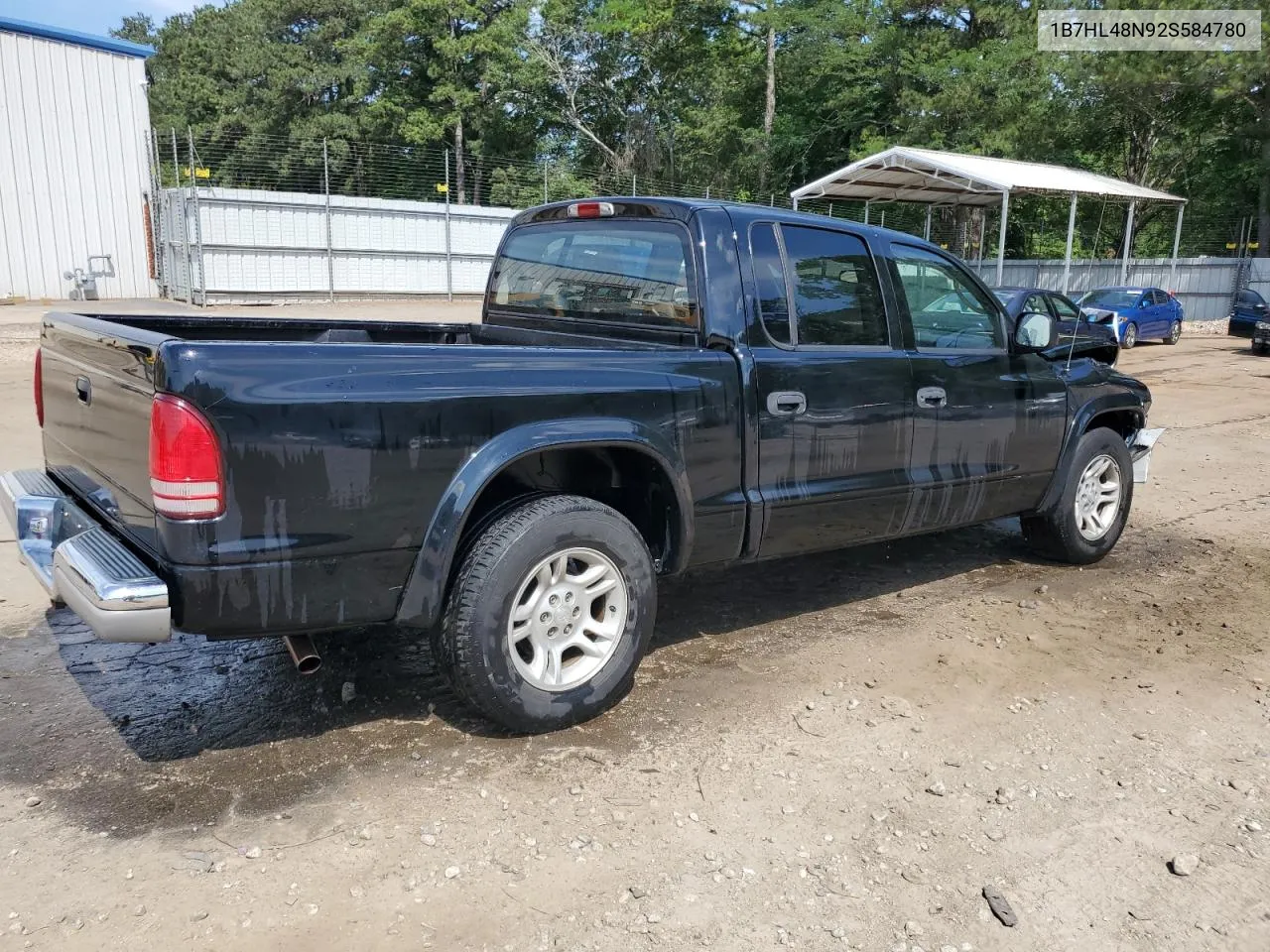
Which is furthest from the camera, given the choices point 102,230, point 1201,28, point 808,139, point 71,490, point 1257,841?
point 808,139

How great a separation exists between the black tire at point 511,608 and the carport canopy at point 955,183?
65.2 ft

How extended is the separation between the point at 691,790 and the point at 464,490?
46.8 inches

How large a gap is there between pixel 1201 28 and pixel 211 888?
1292 inches

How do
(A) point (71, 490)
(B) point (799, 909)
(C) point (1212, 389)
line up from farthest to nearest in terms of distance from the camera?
(C) point (1212, 389) → (A) point (71, 490) → (B) point (799, 909)

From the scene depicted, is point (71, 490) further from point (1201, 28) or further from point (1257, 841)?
point (1201, 28)

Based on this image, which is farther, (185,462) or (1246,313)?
(1246,313)

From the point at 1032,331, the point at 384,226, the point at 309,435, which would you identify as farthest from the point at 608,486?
the point at 384,226

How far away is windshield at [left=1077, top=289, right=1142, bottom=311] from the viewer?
2281 cm

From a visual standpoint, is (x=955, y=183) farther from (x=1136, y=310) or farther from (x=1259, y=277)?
(x=1259, y=277)

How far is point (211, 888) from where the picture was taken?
2.65 metres

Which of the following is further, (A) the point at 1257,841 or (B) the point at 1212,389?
(B) the point at 1212,389

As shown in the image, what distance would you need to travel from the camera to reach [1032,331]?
506 centimetres

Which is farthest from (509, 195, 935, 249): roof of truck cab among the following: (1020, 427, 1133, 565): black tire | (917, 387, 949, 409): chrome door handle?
(1020, 427, 1133, 565): black tire

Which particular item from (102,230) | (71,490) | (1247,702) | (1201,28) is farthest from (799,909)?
(1201,28)
